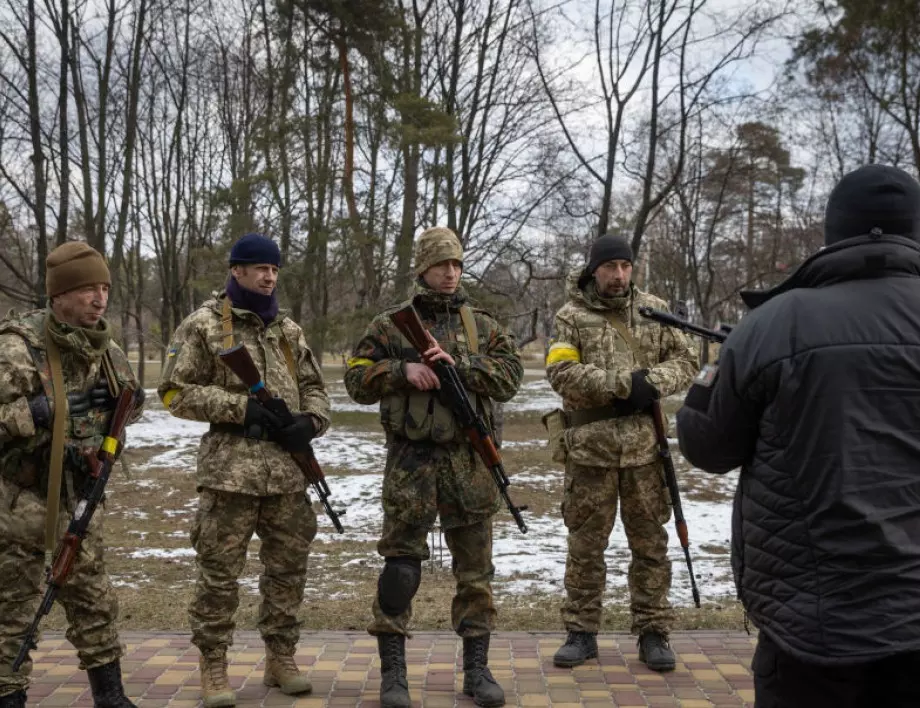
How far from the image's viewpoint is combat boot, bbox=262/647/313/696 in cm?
402

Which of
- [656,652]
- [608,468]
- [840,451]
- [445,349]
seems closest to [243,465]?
[445,349]

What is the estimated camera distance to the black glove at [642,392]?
441 cm

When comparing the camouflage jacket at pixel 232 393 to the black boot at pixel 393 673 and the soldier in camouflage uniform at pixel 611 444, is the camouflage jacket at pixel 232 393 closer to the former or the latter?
the black boot at pixel 393 673

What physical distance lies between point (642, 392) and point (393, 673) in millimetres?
1842

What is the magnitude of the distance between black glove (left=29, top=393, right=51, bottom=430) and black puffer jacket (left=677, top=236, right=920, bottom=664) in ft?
9.06

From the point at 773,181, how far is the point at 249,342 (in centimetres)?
2160

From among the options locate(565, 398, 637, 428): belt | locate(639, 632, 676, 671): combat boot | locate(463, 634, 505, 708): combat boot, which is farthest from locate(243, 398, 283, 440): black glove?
locate(639, 632, 676, 671): combat boot

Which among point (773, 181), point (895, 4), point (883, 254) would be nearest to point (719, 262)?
point (773, 181)

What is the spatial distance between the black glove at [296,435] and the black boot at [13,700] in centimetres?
147

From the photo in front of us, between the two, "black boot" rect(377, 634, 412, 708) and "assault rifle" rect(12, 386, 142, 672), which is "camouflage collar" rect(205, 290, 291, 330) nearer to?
"assault rifle" rect(12, 386, 142, 672)

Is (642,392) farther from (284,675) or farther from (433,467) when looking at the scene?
(284,675)

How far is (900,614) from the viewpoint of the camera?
2.08 meters

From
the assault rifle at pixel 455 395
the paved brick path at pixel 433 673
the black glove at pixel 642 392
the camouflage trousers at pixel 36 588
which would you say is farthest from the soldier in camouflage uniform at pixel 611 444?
the camouflage trousers at pixel 36 588

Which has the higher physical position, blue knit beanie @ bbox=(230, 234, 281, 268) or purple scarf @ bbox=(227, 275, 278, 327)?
blue knit beanie @ bbox=(230, 234, 281, 268)
